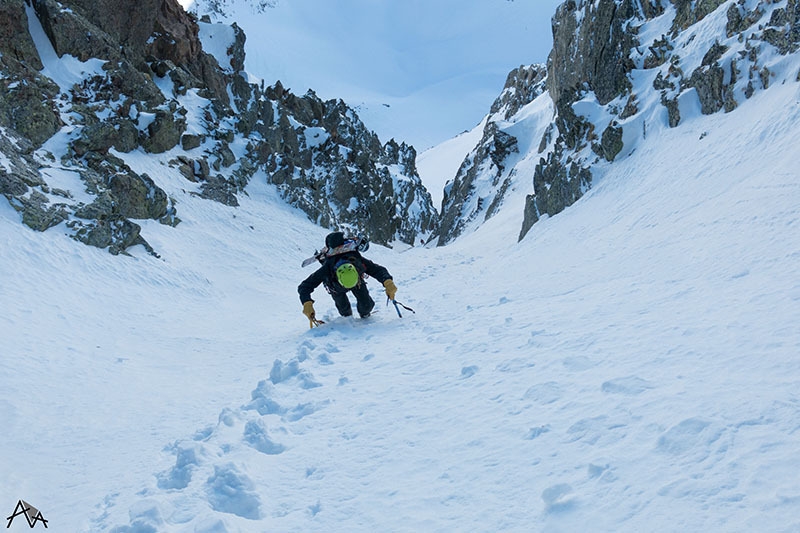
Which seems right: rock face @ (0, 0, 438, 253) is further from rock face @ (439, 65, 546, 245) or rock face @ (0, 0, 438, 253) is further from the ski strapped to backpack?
rock face @ (439, 65, 546, 245)

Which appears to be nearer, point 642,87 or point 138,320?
point 138,320

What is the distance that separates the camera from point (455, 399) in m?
4.13

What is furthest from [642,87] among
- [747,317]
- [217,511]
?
[217,511]

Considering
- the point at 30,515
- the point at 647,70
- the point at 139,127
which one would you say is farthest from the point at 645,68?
the point at 139,127

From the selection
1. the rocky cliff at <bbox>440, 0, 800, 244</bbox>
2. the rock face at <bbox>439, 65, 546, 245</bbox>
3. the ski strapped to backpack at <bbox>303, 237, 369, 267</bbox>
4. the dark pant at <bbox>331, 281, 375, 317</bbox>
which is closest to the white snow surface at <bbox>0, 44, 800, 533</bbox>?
the dark pant at <bbox>331, 281, 375, 317</bbox>

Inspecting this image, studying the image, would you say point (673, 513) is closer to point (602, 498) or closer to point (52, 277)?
point (602, 498)

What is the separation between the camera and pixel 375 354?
6.16m

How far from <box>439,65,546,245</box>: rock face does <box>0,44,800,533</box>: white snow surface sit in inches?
1816

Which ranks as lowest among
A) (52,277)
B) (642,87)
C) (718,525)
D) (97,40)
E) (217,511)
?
→ (718,525)

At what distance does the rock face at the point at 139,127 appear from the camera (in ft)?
45.7

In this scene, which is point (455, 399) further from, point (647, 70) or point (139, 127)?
point (139, 127)

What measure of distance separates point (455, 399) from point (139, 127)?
27.2 meters

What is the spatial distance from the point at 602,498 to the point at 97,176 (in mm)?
18610

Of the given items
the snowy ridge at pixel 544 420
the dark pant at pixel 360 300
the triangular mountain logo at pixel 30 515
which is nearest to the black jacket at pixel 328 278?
the dark pant at pixel 360 300
